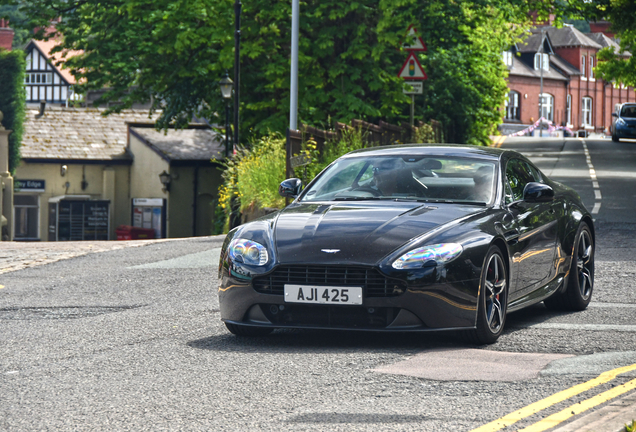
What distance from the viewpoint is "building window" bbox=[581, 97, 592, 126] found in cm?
9812

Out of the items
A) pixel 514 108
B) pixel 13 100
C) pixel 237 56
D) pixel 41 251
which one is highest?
pixel 514 108

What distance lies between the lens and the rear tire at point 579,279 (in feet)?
27.7

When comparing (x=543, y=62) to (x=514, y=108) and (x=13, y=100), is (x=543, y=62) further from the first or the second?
(x=13, y=100)

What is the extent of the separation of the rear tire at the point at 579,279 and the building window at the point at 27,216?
40.7 meters

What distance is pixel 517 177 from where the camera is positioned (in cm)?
816

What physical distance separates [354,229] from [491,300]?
110cm

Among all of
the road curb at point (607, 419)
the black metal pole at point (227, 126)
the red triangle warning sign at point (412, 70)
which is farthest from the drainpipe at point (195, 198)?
the road curb at point (607, 419)

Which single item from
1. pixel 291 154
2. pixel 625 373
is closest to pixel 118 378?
pixel 625 373

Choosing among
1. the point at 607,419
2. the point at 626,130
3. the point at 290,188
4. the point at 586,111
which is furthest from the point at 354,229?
the point at 586,111

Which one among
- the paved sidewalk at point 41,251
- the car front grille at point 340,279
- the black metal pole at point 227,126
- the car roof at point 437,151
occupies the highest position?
the black metal pole at point 227,126

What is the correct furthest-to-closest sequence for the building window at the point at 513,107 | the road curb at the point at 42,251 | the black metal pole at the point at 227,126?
the building window at the point at 513,107 < the black metal pole at the point at 227,126 < the road curb at the point at 42,251

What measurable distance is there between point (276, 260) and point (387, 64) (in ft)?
64.3

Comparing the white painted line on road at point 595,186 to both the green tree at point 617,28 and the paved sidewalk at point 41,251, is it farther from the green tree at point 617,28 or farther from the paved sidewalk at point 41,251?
A: the paved sidewalk at point 41,251

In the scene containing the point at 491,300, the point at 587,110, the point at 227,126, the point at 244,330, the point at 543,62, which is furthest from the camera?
the point at 587,110
